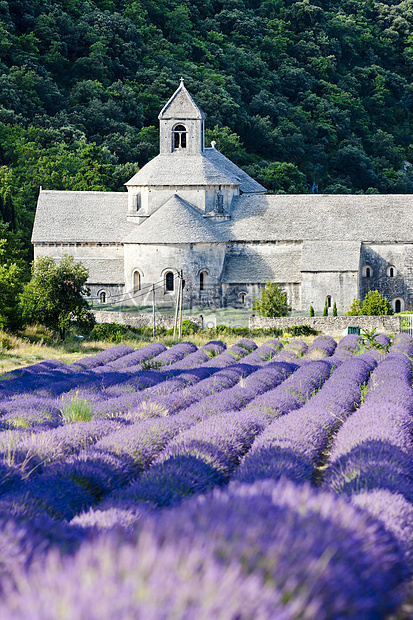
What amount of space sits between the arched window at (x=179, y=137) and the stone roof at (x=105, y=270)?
864 centimetres

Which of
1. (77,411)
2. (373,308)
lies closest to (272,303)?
(373,308)

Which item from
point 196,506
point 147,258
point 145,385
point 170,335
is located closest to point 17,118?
point 147,258

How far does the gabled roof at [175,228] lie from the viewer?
4012 centimetres

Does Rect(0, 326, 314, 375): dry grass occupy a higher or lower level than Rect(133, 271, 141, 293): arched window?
lower

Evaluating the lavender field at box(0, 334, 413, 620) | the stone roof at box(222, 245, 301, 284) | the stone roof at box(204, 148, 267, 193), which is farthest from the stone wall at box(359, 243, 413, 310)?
the lavender field at box(0, 334, 413, 620)

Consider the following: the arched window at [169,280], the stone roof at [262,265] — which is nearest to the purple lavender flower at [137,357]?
the arched window at [169,280]

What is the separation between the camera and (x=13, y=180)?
186 ft

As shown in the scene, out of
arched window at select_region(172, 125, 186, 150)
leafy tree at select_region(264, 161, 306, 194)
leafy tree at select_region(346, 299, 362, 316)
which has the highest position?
leafy tree at select_region(264, 161, 306, 194)

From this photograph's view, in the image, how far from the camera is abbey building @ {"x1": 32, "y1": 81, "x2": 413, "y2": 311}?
133ft

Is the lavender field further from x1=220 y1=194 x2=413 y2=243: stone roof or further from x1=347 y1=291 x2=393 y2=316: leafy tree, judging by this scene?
x1=220 y1=194 x2=413 y2=243: stone roof

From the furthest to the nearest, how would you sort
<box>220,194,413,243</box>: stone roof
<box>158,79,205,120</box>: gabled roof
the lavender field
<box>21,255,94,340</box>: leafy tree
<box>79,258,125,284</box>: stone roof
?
<box>158,79,205,120</box>: gabled roof < <box>220,194,413,243</box>: stone roof < <box>79,258,125,284</box>: stone roof < <box>21,255,94,340</box>: leafy tree < the lavender field

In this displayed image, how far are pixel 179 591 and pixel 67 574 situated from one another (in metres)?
0.51

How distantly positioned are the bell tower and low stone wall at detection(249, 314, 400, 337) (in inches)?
575

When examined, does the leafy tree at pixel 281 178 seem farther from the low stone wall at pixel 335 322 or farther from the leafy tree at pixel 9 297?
the leafy tree at pixel 9 297
